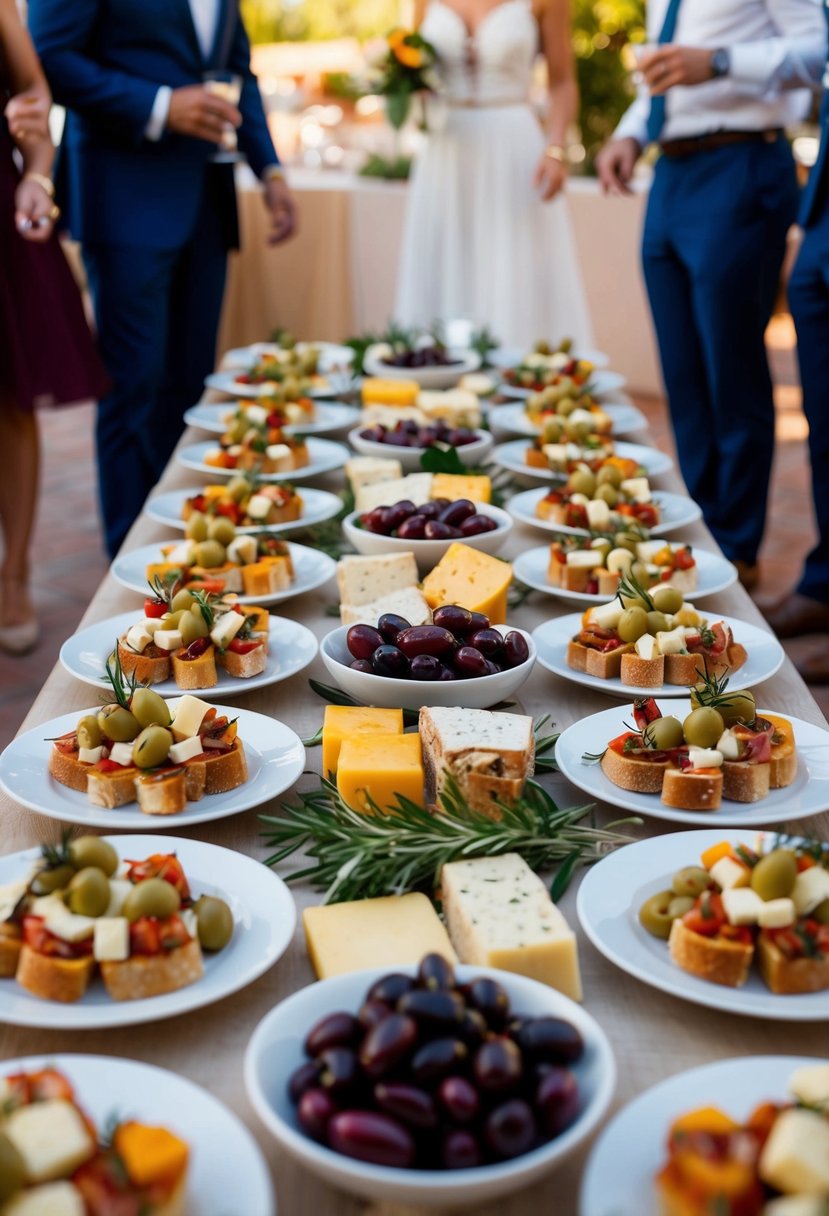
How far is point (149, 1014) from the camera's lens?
33.4 inches

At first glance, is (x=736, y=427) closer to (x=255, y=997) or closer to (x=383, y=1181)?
(x=255, y=997)

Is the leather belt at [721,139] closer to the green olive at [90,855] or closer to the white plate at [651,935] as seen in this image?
the white plate at [651,935]

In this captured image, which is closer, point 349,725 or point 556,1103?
point 556,1103

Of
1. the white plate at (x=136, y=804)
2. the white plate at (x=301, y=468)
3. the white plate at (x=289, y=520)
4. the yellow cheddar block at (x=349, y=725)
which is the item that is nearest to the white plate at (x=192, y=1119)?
the white plate at (x=136, y=804)

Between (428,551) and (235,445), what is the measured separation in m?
0.70

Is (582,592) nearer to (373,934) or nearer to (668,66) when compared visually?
(373,934)

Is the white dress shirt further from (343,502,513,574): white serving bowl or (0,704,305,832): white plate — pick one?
(0,704,305,832): white plate

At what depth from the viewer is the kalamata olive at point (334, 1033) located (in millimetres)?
750

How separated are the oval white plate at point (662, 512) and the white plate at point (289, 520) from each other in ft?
0.98

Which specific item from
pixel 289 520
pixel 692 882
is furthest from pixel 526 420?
pixel 692 882

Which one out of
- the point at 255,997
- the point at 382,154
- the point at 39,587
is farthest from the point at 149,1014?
the point at 382,154

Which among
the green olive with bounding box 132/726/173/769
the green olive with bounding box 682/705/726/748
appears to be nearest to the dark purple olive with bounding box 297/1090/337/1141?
the green olive with bounding box 132/726/173/769

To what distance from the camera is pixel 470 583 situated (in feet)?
5.06

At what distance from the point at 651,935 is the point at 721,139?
2.74 m
